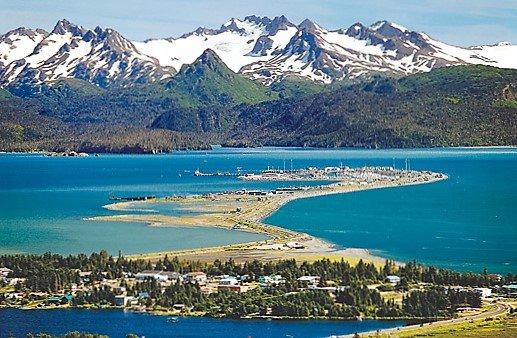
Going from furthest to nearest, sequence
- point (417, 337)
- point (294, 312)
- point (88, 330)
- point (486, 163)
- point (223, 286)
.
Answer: point (486, 163), point (223, 286), point (294, 312), point (88, 330), point (417, 337)

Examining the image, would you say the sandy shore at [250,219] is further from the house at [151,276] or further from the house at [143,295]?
the house at [143,295]

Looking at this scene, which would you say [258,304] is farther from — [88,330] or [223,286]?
[88,330]

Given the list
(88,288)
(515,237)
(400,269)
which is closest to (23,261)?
(88,288)

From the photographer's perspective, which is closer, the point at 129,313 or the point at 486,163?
the point at 129,313

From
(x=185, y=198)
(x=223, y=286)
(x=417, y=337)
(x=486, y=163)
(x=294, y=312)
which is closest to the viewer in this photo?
(x=417, y=337)

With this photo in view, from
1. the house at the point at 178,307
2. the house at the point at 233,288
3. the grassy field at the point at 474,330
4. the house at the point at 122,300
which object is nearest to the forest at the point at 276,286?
the house at the point at 178,307
